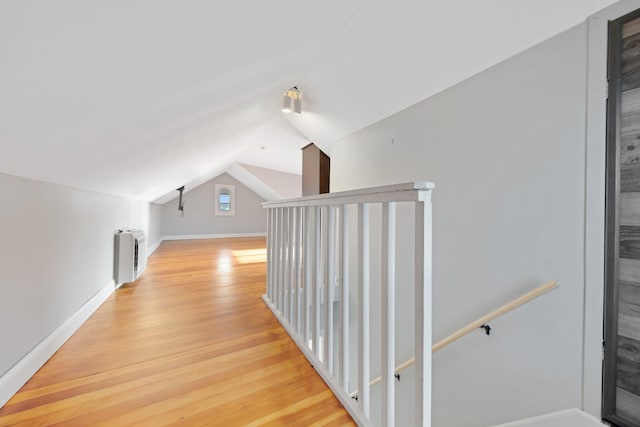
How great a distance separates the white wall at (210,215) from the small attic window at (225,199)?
120mm

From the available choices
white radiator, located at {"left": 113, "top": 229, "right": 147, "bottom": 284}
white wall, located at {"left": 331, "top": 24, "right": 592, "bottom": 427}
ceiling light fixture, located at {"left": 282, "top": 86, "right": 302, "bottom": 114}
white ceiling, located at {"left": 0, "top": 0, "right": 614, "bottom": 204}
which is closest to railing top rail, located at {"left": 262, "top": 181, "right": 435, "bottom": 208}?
white ceiling, located at {"left": 0, "top": 0, "right": 614, "bottom": 204}

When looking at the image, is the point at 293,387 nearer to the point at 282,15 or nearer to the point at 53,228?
the point at 53,228

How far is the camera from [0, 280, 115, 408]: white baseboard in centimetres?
105

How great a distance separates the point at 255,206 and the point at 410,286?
735 cm

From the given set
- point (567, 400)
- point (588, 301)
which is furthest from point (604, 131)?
point (567, 400)

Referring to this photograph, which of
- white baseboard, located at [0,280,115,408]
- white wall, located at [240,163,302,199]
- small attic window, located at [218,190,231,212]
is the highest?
white wall, located at [240,163,302,199]

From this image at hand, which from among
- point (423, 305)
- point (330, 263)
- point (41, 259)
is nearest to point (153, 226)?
point (41, 259)

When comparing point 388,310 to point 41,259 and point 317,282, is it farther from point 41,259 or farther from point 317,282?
point 41,259

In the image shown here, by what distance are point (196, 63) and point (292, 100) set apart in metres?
1.78

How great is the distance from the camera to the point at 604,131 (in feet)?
3.67

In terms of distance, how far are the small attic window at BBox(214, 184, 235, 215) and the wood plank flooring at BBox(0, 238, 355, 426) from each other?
20.7 feet

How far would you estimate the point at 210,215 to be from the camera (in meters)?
8.06

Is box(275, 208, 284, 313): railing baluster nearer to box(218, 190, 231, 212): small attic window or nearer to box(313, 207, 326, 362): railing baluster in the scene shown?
box(313, 207, 326, 362): railing baluster

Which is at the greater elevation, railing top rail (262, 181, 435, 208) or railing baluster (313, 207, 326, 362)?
railing top rail (262, 181, 435, 208)
